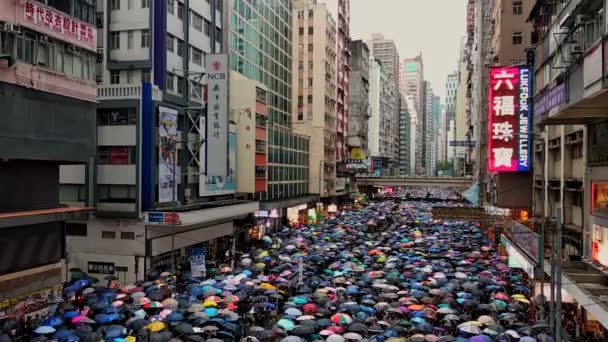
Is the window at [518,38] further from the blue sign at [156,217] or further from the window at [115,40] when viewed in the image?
the blue sign at [156,217]

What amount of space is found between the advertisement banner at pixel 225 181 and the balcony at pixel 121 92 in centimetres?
869

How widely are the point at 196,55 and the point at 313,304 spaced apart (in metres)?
22.7

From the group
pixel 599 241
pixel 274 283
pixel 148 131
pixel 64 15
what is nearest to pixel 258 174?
pixel 148 131

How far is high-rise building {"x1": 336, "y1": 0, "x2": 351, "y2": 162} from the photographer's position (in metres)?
86.5

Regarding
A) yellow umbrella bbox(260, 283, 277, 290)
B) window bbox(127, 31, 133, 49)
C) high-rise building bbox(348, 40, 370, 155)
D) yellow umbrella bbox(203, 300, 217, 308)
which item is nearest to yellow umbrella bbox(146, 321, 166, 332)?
yellow umbrella bbox(203, 300, 217, 308)

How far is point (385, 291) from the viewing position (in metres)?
26.6

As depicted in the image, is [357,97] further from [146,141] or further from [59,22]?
[59,22]

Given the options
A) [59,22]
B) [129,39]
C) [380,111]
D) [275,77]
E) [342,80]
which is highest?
[380,111]

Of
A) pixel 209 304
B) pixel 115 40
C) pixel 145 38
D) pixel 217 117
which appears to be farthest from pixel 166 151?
pixel 209 304

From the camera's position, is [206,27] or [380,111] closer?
[206,27]

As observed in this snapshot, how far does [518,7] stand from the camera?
51.4 m

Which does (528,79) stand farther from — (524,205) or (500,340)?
(500,340)

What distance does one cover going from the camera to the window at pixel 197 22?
130 ft

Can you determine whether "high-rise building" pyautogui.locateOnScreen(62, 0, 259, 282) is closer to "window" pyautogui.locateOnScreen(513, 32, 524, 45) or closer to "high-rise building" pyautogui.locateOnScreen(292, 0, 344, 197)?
"window" pyautogui.locateOnScreen(513, 32, 524, 45)
